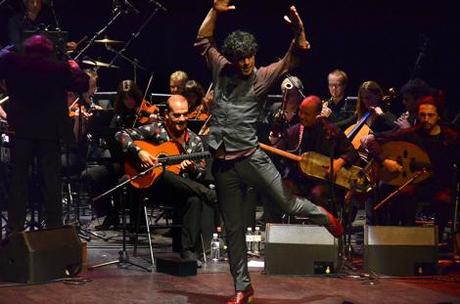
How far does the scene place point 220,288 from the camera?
6.03 metres

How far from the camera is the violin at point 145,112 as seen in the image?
27.9 feet

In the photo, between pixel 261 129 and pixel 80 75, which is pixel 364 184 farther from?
pixel 80 75

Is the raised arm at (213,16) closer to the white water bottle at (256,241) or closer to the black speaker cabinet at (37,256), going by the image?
the black speaker cabinet at (37,256)

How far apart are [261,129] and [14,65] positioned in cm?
228

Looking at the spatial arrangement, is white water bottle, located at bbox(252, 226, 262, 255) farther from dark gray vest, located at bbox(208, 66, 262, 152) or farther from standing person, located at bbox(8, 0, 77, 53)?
dark gray vest, located at bbox(208, 66, 262, 152)

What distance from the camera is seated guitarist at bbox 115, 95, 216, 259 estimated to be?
23.0ft

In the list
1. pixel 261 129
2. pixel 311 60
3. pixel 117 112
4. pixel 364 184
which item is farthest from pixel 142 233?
pixel 311 60

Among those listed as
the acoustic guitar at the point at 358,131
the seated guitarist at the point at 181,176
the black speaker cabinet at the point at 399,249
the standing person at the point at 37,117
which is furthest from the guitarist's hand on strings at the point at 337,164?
the standing person at the point at 37,117

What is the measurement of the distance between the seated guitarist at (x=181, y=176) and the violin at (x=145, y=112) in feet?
3.91

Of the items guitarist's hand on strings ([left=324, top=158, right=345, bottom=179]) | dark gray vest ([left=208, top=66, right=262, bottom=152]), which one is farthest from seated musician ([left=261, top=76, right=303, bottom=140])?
dark gray vest ([left=208, top=66, right=262, bottom=152])

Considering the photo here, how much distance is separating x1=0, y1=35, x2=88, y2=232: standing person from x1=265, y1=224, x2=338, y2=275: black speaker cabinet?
183cm

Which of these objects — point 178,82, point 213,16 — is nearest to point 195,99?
point 178,82

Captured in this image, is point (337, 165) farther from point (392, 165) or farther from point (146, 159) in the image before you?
point (146, 159)

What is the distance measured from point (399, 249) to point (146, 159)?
221 centimetres
